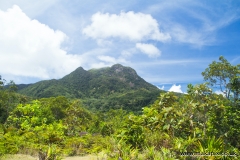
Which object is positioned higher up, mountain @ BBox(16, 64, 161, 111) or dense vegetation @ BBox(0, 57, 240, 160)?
mountain @ BBox(16, 64, 161, 111)

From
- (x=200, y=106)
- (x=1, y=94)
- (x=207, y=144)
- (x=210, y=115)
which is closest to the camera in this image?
(x=207, y=144)

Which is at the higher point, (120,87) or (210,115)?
(120,87)

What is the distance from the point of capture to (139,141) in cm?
921

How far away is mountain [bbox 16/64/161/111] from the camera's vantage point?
321 feet

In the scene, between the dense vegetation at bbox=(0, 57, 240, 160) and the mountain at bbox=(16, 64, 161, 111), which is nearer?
the dense vegetation at bbox=(0, 57, 240, 160)

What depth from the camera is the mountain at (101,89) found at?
321ft

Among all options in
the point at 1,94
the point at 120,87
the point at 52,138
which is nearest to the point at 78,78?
the point at 120,87

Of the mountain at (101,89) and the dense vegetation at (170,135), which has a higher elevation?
the mountain at (101,89)

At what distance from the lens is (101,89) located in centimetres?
13775

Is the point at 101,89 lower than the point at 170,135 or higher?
higher

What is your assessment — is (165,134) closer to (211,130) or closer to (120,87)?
(211,130)

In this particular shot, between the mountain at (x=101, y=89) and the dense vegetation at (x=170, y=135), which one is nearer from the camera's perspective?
the dense vegetation at (x=170, y=135)

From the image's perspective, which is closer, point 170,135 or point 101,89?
point 170,135

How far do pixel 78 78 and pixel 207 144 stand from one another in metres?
144
